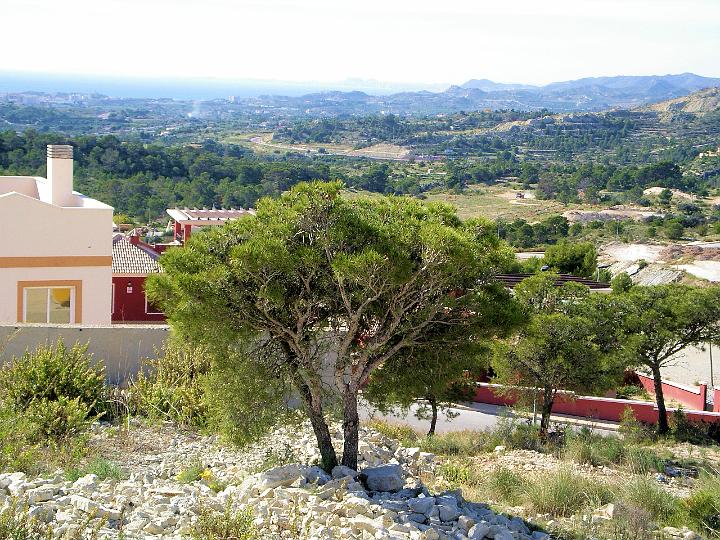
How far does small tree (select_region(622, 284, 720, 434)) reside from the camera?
60.3ft

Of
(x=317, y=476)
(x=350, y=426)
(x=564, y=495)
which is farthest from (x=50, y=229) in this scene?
(x=564, y=495)

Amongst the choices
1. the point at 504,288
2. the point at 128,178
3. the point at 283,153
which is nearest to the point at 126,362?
the point at 504,288

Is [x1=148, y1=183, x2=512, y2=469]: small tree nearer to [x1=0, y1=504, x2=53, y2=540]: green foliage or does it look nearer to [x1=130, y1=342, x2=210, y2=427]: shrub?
[x1=130, y1=342, x2=210, y2=427]: shrub

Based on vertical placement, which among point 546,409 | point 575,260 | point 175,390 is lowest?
point 575,260

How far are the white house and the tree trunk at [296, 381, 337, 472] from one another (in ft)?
28.6

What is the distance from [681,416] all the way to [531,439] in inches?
224

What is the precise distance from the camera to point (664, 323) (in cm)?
1861

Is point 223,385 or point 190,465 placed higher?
point 223,385

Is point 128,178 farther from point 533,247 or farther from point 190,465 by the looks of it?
point 190,465

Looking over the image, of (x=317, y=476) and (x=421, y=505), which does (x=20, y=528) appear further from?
(x=421, y=505)

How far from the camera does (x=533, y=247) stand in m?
61.0

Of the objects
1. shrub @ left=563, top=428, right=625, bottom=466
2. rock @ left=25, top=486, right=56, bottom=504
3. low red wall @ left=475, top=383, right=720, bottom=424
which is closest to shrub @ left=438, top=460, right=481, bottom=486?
shrub @ left=563, top=428, right=625, bottom=466

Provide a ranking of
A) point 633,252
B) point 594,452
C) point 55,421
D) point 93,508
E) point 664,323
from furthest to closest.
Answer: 1. point 633,252
2. point 664,323
3. point 594,452
4. point 55,421
5. point 93,508

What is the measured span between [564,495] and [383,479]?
2.04m
